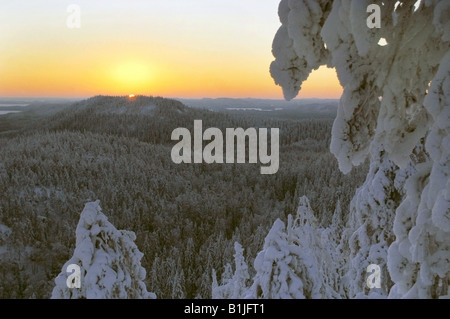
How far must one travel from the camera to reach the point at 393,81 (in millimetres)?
2582

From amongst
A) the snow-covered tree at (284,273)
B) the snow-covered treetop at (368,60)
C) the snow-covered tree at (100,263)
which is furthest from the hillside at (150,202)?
the snow-covered treetop at (368,60)

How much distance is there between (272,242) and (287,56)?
3.15 meters

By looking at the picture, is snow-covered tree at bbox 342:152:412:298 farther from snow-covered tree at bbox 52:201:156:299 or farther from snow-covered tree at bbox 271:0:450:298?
snow-covered tree at bbox 52:201:156:299

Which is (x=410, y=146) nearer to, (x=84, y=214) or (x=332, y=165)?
(x=84, y=214)

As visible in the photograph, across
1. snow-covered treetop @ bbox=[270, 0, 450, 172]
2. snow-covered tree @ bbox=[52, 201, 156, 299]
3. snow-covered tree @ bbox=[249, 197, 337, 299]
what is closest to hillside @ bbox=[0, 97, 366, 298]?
snow-covered tree @ bbox=[52, 201, 156, 299]

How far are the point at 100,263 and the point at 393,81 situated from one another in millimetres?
4781

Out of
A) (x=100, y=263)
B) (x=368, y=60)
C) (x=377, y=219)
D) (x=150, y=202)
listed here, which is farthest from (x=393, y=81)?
(x=150, y=202)

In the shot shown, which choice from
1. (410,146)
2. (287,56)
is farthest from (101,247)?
(410,146)

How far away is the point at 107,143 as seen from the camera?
115 m

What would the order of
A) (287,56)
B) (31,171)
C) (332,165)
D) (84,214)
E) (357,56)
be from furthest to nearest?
(332,165)
(31,171)
(84,214)
(287,56)
(357,56)

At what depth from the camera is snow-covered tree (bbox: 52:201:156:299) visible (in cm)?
486

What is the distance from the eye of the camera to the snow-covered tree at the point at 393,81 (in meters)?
2.24
